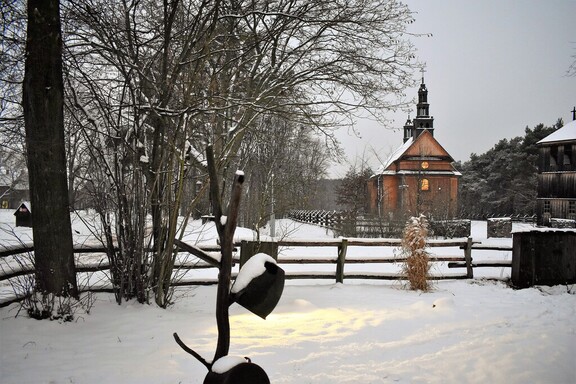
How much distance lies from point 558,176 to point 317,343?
34.3 metres

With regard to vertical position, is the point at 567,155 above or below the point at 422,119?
below

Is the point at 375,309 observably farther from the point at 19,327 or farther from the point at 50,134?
the point at 50,134

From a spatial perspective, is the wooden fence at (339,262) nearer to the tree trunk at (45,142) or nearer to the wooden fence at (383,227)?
the tree trunk at (45,142)

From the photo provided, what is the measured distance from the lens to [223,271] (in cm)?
256

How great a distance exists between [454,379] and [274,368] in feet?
6.21

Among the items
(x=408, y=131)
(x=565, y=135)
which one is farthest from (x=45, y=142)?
(x=408, y=131)

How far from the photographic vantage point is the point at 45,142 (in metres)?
5.16

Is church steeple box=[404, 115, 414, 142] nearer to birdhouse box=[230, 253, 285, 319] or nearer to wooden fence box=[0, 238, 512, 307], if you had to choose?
wooden fence box=[0, 238, 512, 307]

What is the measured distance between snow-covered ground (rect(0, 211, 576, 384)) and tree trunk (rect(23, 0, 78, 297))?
2.25 feet

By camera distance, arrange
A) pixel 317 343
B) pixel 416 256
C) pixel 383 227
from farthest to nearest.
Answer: pixel 383 227, pixel 416 256, pixel 317 343

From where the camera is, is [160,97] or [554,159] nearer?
[160,97]

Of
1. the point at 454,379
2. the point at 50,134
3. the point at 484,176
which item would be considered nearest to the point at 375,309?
the point at 454,379

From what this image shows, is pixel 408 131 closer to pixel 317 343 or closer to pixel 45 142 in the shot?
pixel 317 343

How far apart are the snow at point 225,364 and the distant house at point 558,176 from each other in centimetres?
3498
